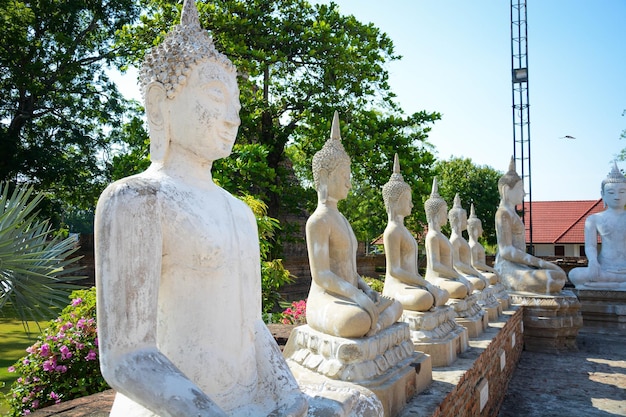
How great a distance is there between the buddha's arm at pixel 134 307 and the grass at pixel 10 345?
5.08m

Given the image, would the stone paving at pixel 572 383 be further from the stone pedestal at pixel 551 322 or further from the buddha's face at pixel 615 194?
the buddha's face at pixel 615 194

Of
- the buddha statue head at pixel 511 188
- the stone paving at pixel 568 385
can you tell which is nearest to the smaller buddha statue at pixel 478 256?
the buddha statue head at pixel 511 188

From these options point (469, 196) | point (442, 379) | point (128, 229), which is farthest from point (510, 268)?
point (469, 196)

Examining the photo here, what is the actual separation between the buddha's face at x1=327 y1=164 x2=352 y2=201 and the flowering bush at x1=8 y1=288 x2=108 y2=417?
8.69ft

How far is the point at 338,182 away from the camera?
3.86m

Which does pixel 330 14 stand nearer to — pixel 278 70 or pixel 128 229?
pixel 278 70

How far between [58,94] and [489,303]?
42.3ft

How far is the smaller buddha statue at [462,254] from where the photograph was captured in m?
7.65

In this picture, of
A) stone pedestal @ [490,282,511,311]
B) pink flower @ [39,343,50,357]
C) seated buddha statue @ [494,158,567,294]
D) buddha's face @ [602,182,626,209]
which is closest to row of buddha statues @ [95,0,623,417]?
pink flower @ [39,343,50,357]

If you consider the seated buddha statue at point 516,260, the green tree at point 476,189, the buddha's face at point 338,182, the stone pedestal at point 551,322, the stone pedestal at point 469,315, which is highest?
the green tree at point 476,189

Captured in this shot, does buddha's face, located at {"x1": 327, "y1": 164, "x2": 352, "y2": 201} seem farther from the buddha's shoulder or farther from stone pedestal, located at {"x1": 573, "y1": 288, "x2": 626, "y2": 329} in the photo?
stone pedestal, located at {"x1": 573, "y1": 288, "x2": 626, "y2": 329}

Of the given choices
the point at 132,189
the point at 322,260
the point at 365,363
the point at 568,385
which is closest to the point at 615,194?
the point at 568,385

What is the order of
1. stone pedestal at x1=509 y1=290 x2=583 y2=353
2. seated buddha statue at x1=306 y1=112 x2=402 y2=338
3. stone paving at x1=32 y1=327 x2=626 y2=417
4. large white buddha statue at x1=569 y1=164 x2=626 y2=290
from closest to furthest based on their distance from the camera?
seated buddha statue at x1=306 y1=112 x2=402 y2=338, stone paving at x1=32 y1=327 x2=626 y2=417, stone pedestal at x1=509 y1=290 x2=583 y2=353, large white buddha statue at x1=569 y1=164 x2=626 y2=290

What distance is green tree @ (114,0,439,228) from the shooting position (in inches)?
408
